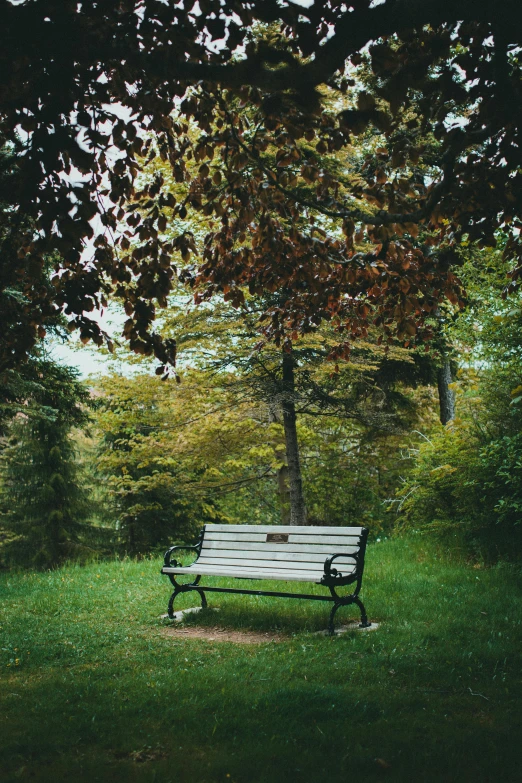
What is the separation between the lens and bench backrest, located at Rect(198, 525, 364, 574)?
21.5ft

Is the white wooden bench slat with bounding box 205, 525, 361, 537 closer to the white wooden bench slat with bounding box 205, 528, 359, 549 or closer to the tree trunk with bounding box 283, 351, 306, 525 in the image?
the white wooden bench slat with bounding box 205, 528, 359, 549

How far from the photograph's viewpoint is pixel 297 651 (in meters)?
5.27

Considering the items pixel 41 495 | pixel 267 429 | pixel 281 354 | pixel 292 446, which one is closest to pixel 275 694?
pixel 281 354

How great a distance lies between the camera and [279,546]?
23.2ft

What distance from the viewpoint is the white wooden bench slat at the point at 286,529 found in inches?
260

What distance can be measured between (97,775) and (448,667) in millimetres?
2640

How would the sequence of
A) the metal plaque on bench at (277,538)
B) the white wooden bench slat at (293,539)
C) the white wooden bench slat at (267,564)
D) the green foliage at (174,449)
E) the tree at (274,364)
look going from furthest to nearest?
1. the green foliage at (174,449)
2. the tree at (274,364)
3. the metal plaque on bench at (277,538)
4. the white wooden bench slat at (293,539)
5. the white wooden bench slat at (267,564)

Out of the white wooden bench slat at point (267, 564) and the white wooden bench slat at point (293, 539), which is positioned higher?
the white wooden bench slat at point (293, 539)

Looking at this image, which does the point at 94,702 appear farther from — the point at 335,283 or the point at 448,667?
the point at 335,283

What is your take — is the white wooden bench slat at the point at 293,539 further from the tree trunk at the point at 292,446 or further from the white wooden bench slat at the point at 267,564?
the tree trunk at the point at 292,446

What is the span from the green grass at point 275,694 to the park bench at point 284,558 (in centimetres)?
40

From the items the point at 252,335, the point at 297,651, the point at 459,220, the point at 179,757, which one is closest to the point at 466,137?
the point at 459,220

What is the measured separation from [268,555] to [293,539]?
349 millimetres

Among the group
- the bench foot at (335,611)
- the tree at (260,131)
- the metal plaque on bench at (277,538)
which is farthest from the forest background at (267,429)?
the bench foot at (335,611)
